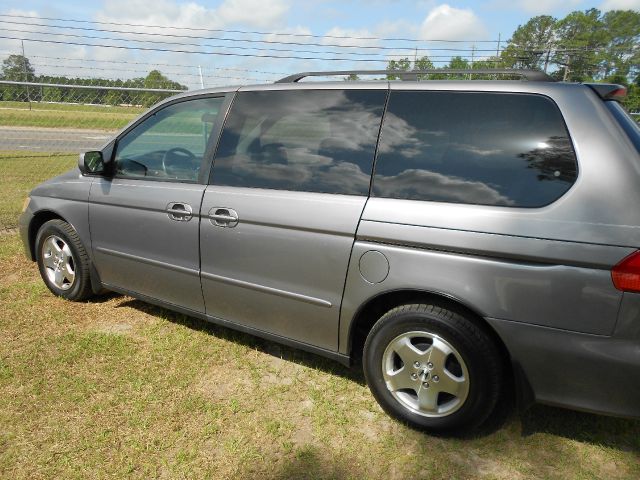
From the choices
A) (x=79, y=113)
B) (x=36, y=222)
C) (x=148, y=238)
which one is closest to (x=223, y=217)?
(x=148, y=238)

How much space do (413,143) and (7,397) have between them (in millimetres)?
2690

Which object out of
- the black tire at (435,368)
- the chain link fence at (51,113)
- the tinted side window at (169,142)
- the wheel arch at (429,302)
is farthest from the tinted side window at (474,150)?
the chain link fence at (51,113)

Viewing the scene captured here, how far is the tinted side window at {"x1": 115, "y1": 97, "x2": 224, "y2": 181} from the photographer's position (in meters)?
3.26

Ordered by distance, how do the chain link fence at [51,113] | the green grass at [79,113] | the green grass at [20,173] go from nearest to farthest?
the green grass at [20,173]
the chain link fence at [51,113]
the green grass at [79,113]

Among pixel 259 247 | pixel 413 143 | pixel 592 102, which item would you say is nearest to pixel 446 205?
pixel 413 143

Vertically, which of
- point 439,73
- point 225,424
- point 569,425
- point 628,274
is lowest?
point 225,424

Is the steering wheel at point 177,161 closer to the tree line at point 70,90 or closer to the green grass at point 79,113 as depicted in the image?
the green grass at point 79,113

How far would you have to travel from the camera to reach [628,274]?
1.86 m

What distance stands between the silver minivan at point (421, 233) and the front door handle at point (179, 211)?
2cm

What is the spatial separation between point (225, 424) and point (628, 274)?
203 centimetres

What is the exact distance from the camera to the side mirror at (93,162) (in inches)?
138

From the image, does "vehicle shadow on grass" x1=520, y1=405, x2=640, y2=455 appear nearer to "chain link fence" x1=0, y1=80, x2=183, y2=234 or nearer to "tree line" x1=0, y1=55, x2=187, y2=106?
"chain link fence" x1=0, y1=80, x2=183, y2=234

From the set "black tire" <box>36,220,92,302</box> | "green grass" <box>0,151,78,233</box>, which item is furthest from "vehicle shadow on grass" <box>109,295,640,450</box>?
"green grass" <box>0,151,78,233</box>

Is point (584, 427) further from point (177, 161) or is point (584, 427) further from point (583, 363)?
point (177, 161)
